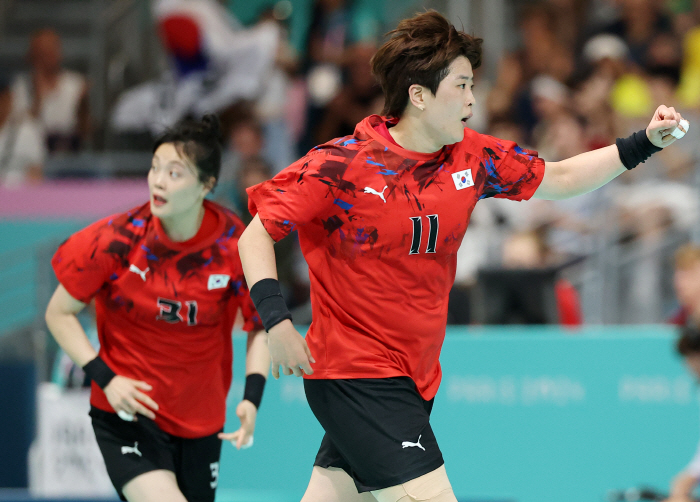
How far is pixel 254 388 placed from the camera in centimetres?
384

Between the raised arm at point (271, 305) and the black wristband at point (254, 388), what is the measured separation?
87 cm

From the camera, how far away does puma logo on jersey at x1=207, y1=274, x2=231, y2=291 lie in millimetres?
3781

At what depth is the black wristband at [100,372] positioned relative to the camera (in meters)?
3.64

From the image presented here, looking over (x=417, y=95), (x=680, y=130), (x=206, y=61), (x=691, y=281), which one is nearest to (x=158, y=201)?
(x=417, y=95)

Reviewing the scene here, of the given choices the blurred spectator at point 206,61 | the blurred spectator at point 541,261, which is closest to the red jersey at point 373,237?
the blurred spectator at point 541,261

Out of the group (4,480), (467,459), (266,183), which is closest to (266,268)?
(266,183)

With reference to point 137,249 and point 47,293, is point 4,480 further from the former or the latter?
point 137,249

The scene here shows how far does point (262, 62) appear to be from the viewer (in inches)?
352

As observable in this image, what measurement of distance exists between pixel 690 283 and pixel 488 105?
3.71 metres

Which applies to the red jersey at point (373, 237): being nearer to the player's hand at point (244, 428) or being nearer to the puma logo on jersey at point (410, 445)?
the puma logo on jersey at point (410, 445)

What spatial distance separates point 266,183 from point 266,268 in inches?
11.9

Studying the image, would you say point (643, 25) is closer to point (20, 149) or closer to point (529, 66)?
point (529, 66)

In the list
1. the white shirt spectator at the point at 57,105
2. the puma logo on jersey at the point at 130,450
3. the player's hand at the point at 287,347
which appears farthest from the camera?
the white shirt spectator at the point at 57,105

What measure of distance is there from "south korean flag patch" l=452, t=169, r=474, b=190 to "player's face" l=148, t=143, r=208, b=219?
46.2 inches
